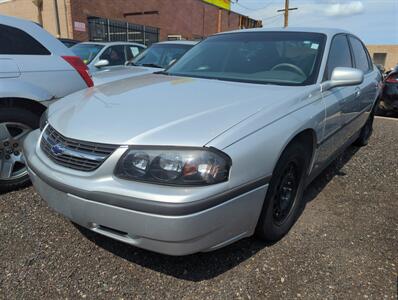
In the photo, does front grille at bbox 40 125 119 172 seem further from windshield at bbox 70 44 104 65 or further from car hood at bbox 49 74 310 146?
windshield at bbox 70 44 104 65

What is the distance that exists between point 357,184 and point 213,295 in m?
2.45

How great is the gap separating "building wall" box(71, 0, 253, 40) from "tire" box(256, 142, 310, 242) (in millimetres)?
19587

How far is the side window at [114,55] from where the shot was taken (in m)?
7.76

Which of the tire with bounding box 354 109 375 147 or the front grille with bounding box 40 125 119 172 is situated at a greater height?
the front grille with bounding box 40 125 119 172

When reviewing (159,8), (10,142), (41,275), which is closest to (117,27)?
(159,8)

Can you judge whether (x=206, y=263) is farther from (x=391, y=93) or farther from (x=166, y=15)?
(x=166, y=15)

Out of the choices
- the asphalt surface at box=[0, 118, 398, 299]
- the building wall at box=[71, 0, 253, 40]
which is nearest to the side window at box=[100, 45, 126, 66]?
the asphalt surface at box=[0, 118, 398, 299]

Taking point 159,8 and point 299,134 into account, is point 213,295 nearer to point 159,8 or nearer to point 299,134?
point 299,134

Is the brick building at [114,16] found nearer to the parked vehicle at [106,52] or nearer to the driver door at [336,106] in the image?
the parked vehicle at [106,52]

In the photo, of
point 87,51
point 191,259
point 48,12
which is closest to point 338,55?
point 191,259

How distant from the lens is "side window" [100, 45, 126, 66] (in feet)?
25.5

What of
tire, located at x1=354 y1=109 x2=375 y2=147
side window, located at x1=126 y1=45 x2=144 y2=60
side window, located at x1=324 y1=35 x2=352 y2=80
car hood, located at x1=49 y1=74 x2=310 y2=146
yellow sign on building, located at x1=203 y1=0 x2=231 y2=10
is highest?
yellow sign on building, located at x1=203 y1=0 x2=231 y2=10

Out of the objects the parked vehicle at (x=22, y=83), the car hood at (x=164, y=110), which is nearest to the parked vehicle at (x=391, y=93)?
the car hood at (x=164, y=110)

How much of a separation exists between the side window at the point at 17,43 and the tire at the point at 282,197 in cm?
262
